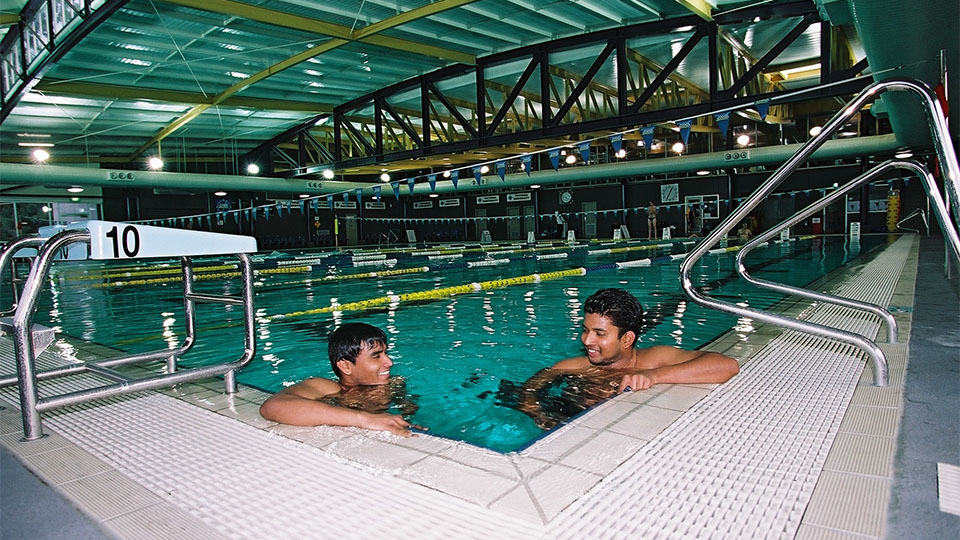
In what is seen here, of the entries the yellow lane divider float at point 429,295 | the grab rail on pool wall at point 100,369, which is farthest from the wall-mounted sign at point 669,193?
the grab rail on pool wall at point 100,369

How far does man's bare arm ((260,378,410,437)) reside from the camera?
2.51 meters

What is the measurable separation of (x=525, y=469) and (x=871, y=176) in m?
2.88

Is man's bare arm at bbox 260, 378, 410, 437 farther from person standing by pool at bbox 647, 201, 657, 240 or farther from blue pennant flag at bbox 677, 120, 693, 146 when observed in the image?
person standing by pool at bbox 647, 201, 657, 240

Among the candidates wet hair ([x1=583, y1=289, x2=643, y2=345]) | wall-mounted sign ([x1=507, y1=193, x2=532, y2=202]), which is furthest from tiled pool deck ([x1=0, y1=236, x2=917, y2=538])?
wall-mounted sign ([x1=507, y1=193, x2=532, y2=202])

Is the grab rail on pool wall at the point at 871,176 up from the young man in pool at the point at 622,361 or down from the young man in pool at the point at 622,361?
up

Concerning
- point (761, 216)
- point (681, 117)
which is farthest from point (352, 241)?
point (681, 117)

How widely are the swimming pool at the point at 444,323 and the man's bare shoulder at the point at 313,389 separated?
0.64m

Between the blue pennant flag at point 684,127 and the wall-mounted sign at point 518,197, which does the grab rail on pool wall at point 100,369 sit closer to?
the blue pennant flag at point 684,127

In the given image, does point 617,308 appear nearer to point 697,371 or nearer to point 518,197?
point 697,371

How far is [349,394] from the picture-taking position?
323 cm

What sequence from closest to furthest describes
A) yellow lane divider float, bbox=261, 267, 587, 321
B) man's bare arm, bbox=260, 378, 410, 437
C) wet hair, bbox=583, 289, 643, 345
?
man's bare arm, bbox=260, 378, 410, 437, wet hair, bbox=583, 289, 643, 345, yellow lane divider float, bbox=261, 267, 587, 321

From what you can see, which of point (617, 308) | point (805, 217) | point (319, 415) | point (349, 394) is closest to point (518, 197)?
point (805, 217)

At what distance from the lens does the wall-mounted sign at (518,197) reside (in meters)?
32.2

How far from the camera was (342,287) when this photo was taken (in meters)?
10.5
